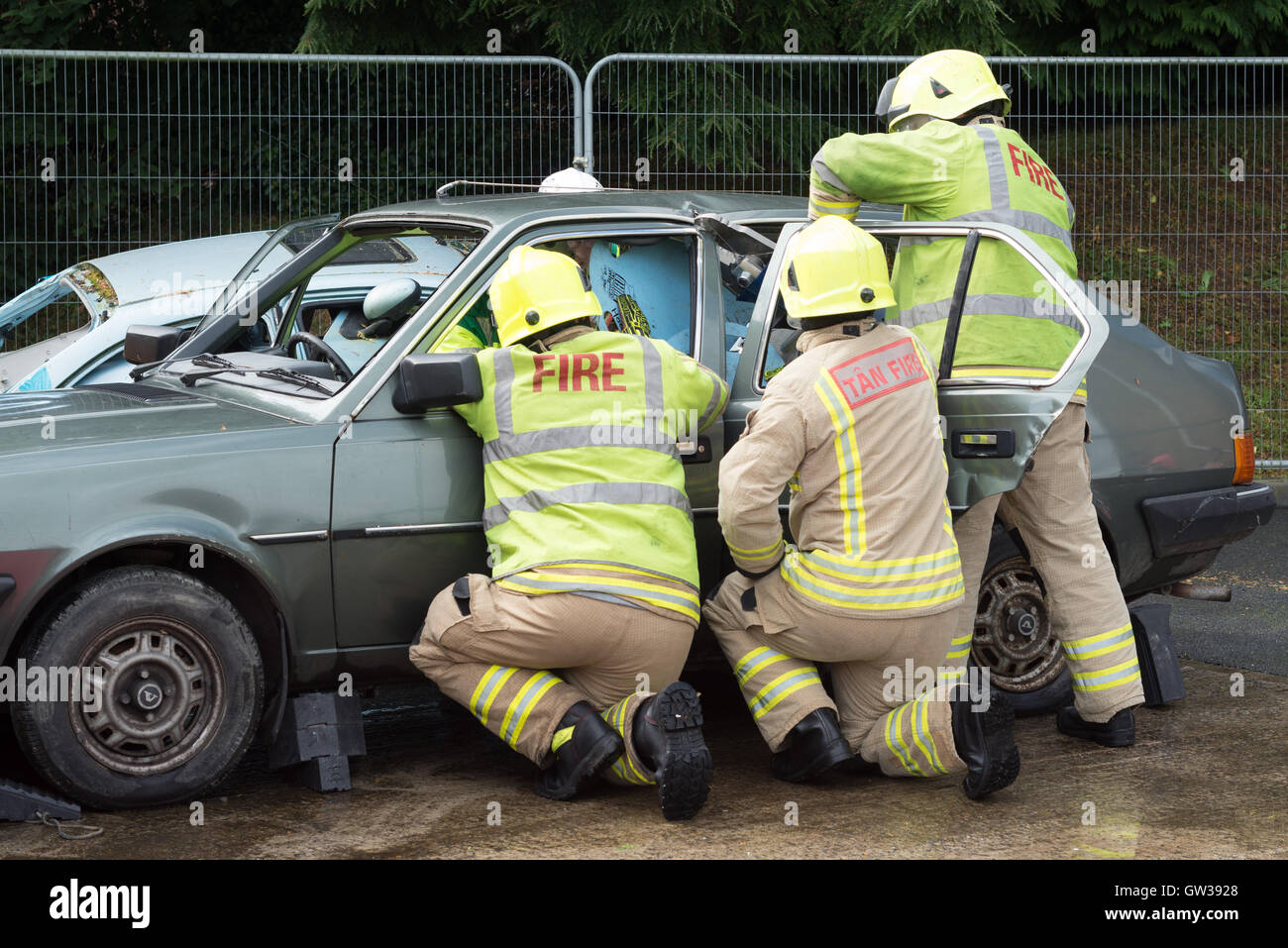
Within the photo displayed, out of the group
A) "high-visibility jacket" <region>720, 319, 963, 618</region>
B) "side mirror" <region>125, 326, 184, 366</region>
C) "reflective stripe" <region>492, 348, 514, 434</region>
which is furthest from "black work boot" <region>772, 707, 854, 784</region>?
"side mirror" <region>125, 326, 184, 366</region>

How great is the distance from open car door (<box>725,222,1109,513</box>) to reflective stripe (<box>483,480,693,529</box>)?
1.53ft

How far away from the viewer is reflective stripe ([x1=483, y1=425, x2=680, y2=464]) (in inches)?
174

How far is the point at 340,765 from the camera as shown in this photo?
4574 millimetres

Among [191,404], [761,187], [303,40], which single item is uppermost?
[303,40]

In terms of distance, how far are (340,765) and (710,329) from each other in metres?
1.67

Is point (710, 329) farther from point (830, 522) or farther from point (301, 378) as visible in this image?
point (301, 378)

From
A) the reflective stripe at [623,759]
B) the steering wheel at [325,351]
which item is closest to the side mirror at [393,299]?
the steering wheel at [325,351]

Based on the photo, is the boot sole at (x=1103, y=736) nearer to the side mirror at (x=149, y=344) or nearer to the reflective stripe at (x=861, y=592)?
the reflective stripe at (x=861, y=592)

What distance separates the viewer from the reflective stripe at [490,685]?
4.47m

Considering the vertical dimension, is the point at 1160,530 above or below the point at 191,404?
below

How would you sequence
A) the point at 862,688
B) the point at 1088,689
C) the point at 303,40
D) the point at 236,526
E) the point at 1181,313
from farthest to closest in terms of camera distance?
the point at 303,40, the point at 1181,313, the point at 1088,689, the point at 862,688, the point at 236,526

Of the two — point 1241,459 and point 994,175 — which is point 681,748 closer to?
point 994,175
